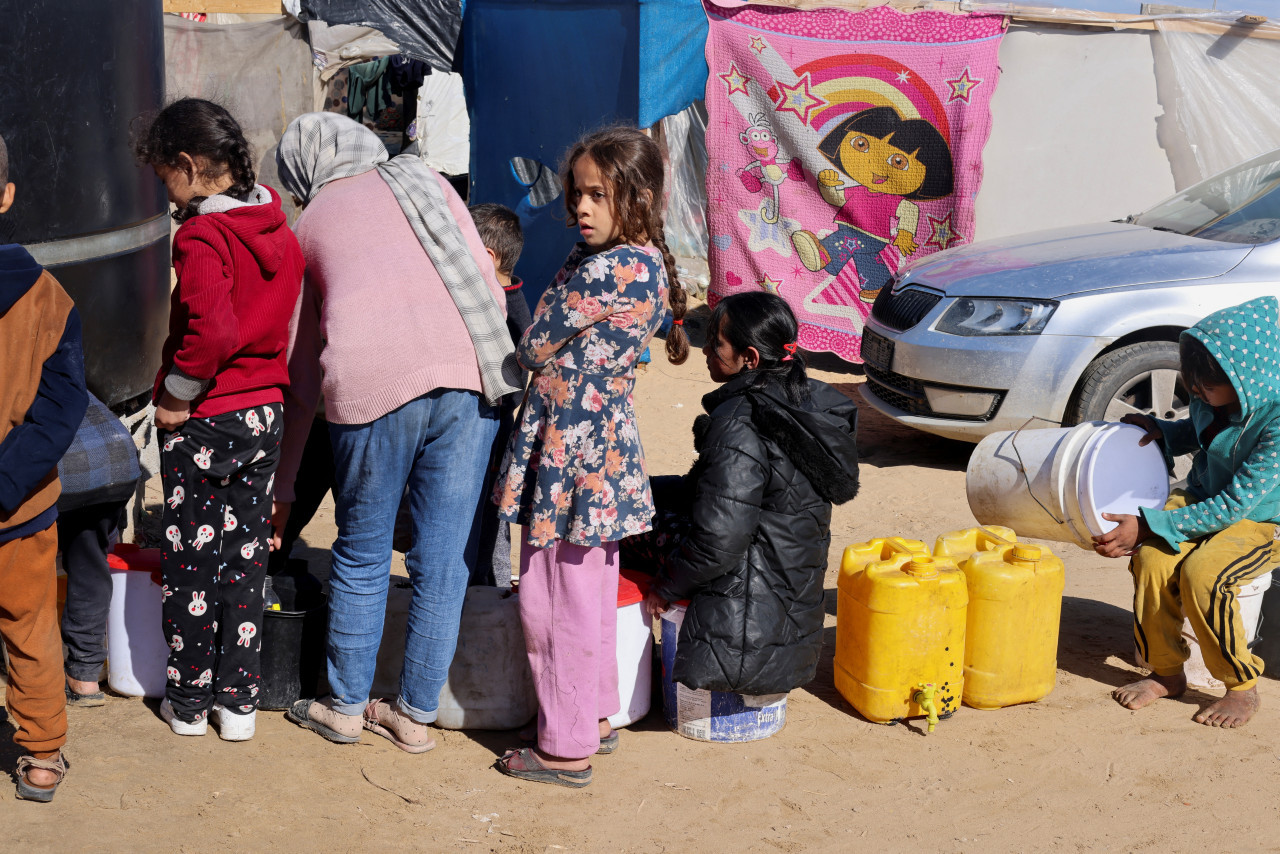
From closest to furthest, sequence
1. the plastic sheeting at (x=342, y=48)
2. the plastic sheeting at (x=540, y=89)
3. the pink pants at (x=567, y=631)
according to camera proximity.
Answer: the pink pants at (x=567, y=631)
the plastic sheeting at (x=540, y=89)
the plastic sheeting at (x=342, y=48)

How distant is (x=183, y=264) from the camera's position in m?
3.13

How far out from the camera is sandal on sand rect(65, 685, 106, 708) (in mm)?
3768

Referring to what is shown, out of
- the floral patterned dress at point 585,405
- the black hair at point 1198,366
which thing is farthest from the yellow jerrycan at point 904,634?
the black hair at point 1198,366

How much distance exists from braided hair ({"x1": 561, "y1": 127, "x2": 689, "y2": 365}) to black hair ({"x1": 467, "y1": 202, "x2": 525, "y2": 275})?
1271 mm

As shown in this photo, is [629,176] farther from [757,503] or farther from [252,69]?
[252,69]

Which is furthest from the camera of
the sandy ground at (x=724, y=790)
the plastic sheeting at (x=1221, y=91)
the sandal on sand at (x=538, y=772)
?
the plastic sheeting at (x=1221, y=91)

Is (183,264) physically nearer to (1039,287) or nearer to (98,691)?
(98,691)

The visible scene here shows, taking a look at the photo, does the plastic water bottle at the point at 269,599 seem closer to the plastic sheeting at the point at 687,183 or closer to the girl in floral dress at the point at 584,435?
the girl in floral dress at the point at 584,435

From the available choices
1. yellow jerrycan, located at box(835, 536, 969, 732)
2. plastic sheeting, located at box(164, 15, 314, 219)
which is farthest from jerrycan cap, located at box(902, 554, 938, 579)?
plastic sheeting, located at box(164, 15, 314, 219)

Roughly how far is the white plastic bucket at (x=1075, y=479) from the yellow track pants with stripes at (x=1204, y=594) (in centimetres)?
16

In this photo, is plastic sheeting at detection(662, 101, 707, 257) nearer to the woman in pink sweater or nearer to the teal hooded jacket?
the teal hooded jacket

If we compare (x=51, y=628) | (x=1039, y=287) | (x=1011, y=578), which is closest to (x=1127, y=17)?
(x=1039, y=287)

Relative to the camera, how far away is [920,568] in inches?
151

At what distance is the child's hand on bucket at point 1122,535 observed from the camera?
162 inches
